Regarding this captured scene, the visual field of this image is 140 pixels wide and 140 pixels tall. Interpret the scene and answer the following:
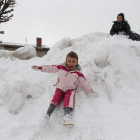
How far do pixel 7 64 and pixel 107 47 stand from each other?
3.91 meters

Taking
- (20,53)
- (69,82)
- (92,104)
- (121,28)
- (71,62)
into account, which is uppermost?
(121,28)

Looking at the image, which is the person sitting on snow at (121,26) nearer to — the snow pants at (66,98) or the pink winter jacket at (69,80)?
the pink winter jacket at (69,80)

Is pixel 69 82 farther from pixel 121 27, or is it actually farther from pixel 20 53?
pixel 20 53

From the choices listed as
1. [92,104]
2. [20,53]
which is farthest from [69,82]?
[20,53]

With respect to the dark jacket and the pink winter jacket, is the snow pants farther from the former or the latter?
the dark jacket

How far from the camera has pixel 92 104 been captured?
2.15 metres

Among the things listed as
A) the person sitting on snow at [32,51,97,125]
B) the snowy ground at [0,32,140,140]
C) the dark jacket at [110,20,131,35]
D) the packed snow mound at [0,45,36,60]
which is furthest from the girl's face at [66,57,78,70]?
the packed snow mound at [0,45,36,60]

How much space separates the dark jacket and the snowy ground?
4.12 feet

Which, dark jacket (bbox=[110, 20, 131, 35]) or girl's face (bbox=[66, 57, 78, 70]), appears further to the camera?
dark jacket (bbox=[110, 20, 131, 35])

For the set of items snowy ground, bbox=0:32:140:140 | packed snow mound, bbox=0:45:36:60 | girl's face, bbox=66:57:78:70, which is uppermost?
packed snow mound, bbox=0:45:36:60

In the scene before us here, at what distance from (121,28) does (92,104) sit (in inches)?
125

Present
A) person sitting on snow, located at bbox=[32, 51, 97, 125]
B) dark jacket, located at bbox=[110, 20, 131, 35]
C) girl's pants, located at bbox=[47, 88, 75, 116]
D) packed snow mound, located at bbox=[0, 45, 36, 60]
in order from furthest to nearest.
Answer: packed snow mound, located at bbox=[0, 45, 36, 60] → dark jacket, located at bbox=[110, 20, 131, 35] → person sitting on snow, located at bbox=[32, 51, 97, 125] → girl's pants, located at bbox=[47, 88, 75, 116]

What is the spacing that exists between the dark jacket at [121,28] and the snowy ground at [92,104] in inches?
49.5

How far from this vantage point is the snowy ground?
172 cm
